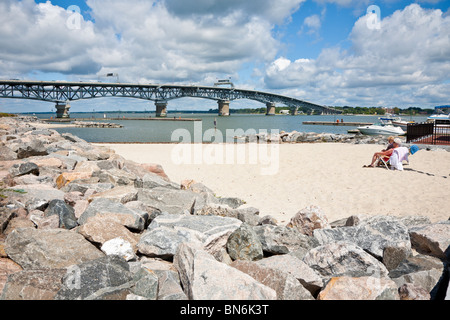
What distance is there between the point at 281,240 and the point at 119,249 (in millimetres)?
2045

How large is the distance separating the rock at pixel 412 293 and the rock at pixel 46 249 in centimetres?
309

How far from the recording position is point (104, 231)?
3.71 m

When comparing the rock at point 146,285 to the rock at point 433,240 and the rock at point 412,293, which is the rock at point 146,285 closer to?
the rock at point 412,293

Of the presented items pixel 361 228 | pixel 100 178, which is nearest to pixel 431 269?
pixel 361 228

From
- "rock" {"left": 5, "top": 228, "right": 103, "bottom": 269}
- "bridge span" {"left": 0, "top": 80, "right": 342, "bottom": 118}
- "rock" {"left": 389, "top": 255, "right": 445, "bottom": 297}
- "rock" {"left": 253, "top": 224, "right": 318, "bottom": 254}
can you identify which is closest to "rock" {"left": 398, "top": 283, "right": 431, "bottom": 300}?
"rock" {"left": 389, "top": 255, "right": 445, "bottom": 297}

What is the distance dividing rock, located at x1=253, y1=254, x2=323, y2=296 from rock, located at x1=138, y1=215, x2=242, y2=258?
27.4 inches

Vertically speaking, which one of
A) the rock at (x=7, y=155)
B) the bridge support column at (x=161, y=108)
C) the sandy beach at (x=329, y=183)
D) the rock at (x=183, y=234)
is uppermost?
the bridge support column at (x=161, y=108)

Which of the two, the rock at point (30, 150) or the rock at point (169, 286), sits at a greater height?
the rock at point (30, 150)

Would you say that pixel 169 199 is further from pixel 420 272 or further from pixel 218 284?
pixel 420 272

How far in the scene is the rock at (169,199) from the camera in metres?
5.61

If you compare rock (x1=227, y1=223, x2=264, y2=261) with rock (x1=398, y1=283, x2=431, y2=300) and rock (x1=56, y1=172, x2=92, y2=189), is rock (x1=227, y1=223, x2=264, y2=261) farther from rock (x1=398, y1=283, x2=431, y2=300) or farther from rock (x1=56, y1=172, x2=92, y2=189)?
rock (x1=56, y1=172, x2=92, y2=189)

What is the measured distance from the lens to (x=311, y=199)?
819 cm

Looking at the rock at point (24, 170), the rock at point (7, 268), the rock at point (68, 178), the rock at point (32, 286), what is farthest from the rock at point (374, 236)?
the rock at point (24, 170)

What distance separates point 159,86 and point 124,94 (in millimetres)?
12706
